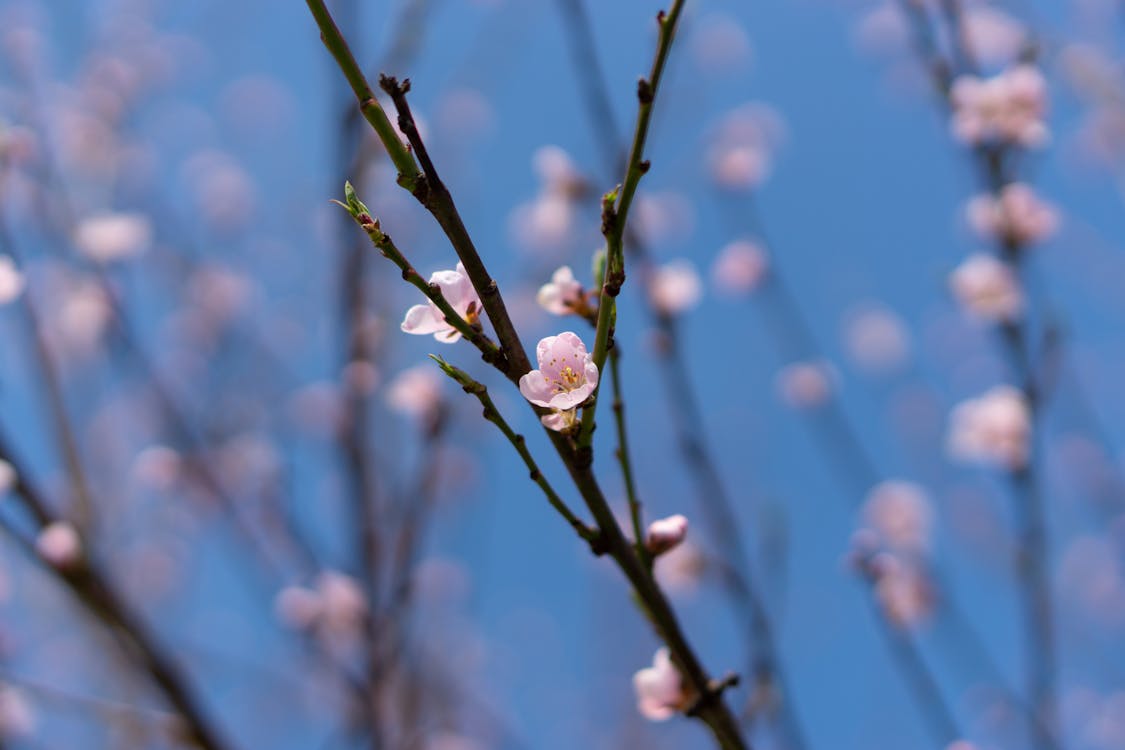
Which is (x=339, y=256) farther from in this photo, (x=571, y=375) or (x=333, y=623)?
(x=571, y=375)

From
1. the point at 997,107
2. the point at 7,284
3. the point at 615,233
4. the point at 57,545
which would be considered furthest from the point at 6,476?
the point at 997,107

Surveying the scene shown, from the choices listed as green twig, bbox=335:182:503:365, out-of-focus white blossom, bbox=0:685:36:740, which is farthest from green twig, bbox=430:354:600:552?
out-of-focus white blossom, bbox=0:685:36:740

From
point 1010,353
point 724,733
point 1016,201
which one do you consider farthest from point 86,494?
point 1016,201

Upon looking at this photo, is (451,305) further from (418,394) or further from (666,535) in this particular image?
(418,394)

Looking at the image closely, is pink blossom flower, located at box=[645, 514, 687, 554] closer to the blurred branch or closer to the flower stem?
the flower stem

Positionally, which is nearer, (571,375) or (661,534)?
(571,375)

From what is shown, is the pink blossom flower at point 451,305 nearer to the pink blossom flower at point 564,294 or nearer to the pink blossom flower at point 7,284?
the pink blossom flower at point 564,294
